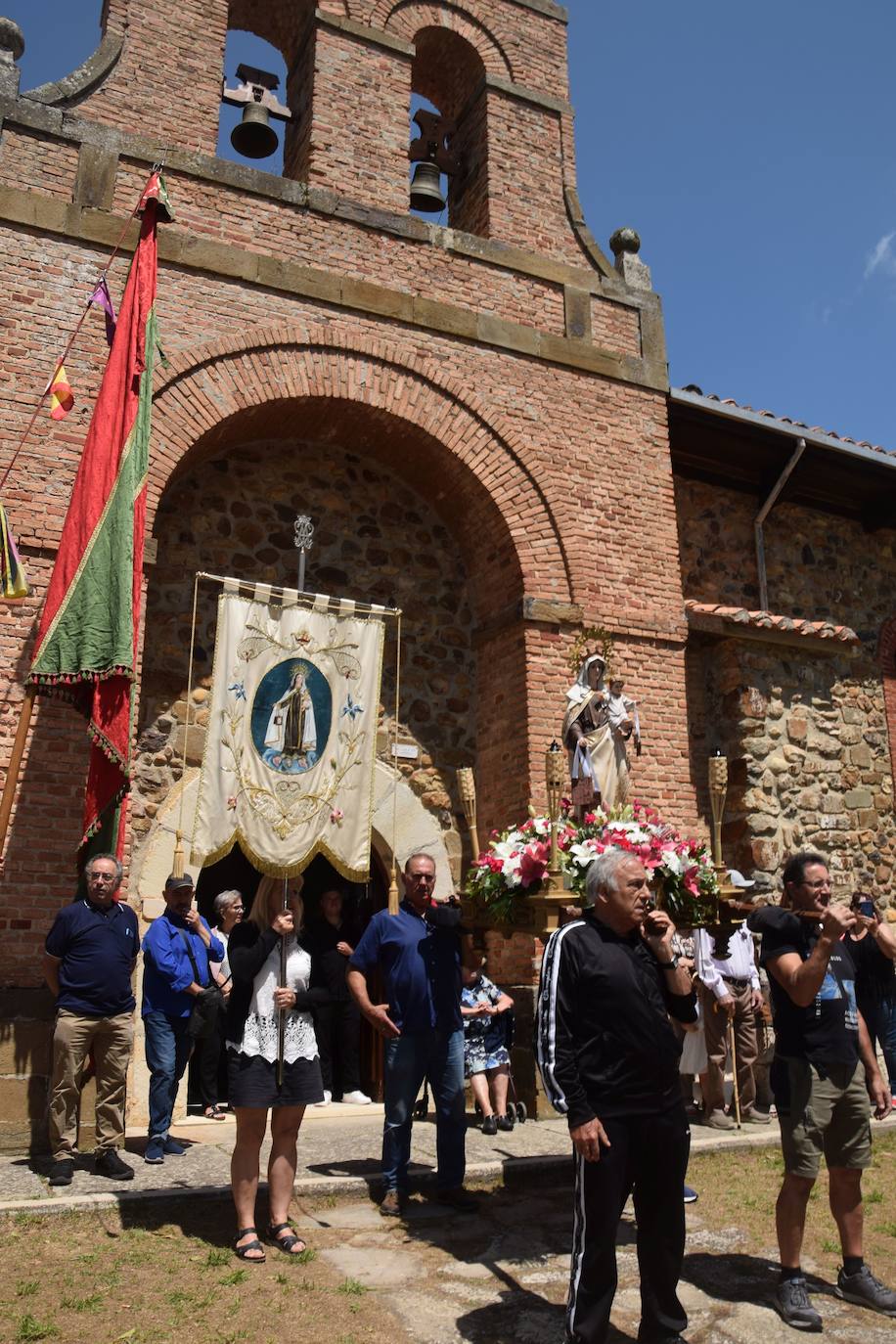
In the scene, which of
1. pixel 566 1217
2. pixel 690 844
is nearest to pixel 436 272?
pixel 690 844

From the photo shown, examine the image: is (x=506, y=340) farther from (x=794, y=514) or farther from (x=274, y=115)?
(x=794, y=514)

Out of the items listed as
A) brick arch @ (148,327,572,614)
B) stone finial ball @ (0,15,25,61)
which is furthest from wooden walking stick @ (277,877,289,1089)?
stone finial ball @ (0,15,25,61)

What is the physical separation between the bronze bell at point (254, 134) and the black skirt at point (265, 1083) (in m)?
8.13

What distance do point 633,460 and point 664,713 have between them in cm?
252

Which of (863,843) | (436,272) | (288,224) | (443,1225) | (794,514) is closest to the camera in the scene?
(443,1225)

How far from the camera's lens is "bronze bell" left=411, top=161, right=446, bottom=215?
980 cm

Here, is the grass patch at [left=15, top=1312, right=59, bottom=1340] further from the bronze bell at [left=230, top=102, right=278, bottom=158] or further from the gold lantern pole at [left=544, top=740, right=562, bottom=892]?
the bronze bell at [left=230, top=102, right=278, bottom=158]

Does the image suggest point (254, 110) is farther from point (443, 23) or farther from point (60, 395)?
point (60, 395)

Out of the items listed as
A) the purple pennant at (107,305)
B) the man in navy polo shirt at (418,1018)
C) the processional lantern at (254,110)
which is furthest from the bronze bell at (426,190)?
the man in navy polo shirt at (418,1018)

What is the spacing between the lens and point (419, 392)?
29.1 ft

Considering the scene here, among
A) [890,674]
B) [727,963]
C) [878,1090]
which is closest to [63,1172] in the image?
[878,1090]

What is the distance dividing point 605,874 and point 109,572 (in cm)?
418

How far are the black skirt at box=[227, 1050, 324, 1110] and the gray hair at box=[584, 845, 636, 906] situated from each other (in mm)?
1624

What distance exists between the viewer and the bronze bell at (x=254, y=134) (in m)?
9.10
